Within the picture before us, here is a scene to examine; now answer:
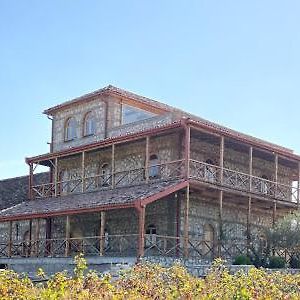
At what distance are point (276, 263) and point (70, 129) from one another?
44.1ft

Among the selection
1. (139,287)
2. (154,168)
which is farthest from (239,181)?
(139,287)

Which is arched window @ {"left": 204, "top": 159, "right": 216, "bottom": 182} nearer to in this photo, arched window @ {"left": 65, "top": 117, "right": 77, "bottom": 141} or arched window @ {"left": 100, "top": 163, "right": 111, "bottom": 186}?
arched window @ {"left": 100, "top": 163, "right": 111, "bottom": 186}

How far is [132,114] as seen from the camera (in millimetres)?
29484

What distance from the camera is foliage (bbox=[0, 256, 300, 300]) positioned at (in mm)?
7552

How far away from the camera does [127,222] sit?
84.7 ft

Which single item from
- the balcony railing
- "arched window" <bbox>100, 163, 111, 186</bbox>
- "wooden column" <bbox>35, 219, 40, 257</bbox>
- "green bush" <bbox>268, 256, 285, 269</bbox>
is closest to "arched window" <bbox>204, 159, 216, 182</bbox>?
the balcony railing

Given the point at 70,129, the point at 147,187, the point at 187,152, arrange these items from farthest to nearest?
1. the point at 70,129
2. the point at 147,187
3. the point at 187,152

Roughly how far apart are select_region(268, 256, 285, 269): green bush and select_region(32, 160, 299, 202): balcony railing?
→ 2.99m

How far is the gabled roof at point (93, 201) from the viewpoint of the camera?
21234 millimetres

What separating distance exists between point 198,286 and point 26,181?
28.2 metres

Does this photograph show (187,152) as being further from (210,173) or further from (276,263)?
(276,263)

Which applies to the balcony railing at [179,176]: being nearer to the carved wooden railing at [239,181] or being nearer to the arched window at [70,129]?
the carved wooden railing at [239,181]

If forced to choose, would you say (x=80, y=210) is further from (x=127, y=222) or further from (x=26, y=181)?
(x=26, y=181)

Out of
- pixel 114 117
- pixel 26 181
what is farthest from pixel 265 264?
pixel 26 181
